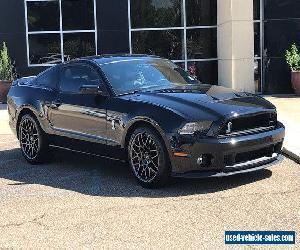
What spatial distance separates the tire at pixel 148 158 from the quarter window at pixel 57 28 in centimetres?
1171

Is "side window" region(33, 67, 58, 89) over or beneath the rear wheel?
over

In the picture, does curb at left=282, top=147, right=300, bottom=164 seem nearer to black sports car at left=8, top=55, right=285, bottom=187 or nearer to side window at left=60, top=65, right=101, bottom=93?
black sports car at left=8, top=55, right=285, bottom=187

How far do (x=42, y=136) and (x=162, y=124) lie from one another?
2563 mm

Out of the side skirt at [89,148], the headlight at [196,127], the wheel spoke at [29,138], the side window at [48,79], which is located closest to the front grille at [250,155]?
the headlight at [196,127]

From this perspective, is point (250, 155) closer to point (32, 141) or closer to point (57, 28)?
point (32, 141)

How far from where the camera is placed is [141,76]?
7.40 metres

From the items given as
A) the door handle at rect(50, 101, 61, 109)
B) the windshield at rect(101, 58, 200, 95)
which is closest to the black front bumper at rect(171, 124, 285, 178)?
the windshield at rect(101, 58, 200, 95)

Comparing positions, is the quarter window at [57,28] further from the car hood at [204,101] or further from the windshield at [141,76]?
the car hood at [204,101]

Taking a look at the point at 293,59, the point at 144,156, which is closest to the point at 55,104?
the point at 144,156

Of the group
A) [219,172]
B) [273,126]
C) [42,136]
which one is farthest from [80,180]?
[273,126]

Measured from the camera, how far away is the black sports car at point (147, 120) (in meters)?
6.16

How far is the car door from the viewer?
7143 mm

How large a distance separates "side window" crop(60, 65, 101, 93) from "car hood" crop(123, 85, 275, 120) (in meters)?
0.81

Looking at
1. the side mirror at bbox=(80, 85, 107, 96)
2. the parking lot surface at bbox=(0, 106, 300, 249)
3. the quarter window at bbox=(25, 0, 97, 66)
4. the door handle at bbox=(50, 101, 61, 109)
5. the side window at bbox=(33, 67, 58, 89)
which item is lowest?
the parking lot surface at bbox=(0, 106, 300, 249)
